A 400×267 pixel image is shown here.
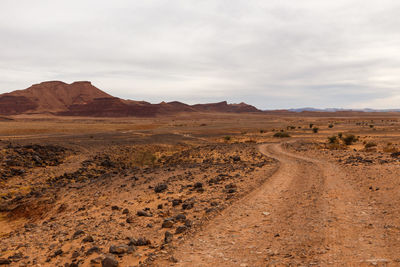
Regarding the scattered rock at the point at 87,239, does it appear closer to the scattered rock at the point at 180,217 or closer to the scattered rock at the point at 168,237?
the scattered rock at the point at 168,237

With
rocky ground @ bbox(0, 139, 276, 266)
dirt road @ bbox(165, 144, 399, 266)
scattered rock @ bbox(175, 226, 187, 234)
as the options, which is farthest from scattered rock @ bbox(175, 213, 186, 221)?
dirt road @ bbox(165, 144, 399, 266)

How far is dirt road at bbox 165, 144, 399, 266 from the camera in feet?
17.6

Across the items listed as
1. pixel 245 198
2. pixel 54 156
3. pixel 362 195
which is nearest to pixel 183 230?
pixel 245 198

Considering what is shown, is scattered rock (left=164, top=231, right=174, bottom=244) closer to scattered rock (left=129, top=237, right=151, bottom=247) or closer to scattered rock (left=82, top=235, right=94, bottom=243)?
scattered rock (left=129, top=237, right=151, bottom=247)

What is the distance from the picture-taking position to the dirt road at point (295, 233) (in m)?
5.36

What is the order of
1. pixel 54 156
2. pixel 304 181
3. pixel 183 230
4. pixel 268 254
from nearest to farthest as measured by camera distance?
pixel 268 254
pixel 183 230
pixel 304 181
pixel 54 156

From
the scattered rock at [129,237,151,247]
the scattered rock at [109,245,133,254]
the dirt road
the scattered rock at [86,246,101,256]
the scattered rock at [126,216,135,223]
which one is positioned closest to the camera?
the dirt road

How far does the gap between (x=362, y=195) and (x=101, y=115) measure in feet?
626

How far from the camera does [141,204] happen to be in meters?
10.2

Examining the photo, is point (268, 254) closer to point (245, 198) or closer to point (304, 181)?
point (245, 198)

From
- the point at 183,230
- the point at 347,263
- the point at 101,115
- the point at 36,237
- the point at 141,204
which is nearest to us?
the point at 347,263

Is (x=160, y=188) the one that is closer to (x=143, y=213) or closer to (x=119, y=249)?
(x=143, y=213)

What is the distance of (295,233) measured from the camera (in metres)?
6.48

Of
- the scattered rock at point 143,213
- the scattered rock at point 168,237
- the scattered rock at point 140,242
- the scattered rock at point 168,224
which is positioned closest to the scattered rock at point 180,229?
the scattered rock at point 168,237
